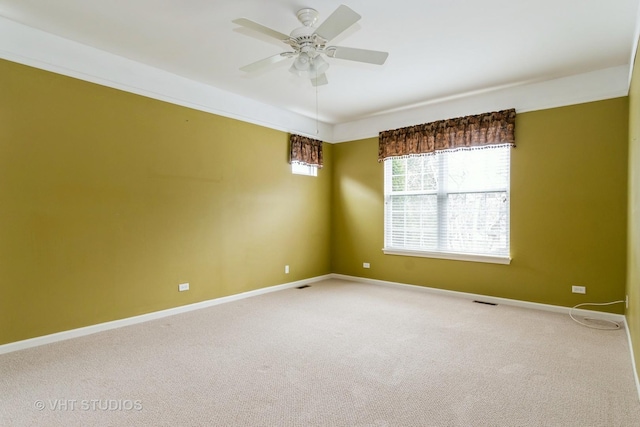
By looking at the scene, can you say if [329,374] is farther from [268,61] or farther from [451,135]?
[451,135]

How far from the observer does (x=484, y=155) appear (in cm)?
468

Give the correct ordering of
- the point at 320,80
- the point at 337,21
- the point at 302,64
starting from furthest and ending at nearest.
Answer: the point at 320,80, the point at 302,64, the point at 337,21

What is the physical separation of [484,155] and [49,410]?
519 cm

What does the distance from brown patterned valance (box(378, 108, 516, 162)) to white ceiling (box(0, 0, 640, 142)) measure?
423 millimetres

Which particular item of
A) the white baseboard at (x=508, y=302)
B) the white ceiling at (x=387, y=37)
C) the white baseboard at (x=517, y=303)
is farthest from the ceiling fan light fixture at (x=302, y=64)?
the white baseboard at (x=508, y=302)

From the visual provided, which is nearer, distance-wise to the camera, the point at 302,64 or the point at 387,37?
the point at 302,64

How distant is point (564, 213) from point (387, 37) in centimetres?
303

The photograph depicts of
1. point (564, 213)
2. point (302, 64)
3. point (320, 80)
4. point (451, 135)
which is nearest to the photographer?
point (302, 64)

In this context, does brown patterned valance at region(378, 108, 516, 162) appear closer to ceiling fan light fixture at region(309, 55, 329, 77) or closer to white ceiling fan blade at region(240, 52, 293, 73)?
ceiling fan light fixture at region(309, 55, 329, 77)

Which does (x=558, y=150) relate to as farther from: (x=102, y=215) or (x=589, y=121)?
(x=102, y=215)

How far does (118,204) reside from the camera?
3568mm

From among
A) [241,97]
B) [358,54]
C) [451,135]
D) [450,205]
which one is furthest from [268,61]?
[450,205]

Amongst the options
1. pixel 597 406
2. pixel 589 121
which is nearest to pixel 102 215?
pixel 597 406

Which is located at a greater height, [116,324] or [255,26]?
[255,26]
